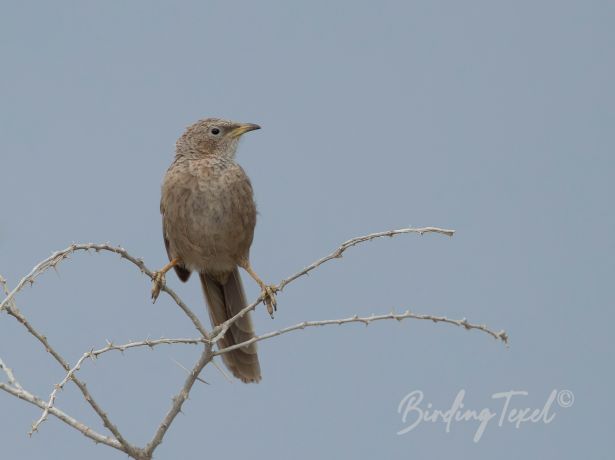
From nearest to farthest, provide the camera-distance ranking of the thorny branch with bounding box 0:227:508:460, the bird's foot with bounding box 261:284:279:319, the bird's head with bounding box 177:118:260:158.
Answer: the thorny branch with bounding box 0:227:508:460, the bird's foot with bounding box 261:284:279:319, the bird's head with bounding box 177:118:260:158

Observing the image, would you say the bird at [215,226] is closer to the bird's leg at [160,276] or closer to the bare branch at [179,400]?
the bird's leg at [160,276]

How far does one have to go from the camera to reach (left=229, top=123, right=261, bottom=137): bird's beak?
7594 millimetres

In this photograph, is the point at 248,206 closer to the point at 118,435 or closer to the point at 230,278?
the point at 230,278

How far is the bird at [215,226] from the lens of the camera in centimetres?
697

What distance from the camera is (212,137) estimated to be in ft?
24.8

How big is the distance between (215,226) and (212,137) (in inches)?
35.5

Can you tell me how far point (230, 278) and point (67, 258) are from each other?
325 centimetres

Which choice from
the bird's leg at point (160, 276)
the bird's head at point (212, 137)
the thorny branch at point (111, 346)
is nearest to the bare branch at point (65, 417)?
the thorny branch at point (111, 346)

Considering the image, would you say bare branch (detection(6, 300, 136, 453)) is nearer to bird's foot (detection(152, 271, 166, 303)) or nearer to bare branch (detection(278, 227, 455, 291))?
bare branch (detection(278, 227, 455, 291))

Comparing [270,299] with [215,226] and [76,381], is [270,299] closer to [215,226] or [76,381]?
[215,226]

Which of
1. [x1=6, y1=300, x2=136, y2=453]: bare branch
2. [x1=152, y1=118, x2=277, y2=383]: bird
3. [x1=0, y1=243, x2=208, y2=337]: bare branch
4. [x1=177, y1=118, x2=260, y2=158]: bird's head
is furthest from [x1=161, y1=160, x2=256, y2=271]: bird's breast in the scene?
[x1=6, y1=300, x2=136, y2=453]: bare branch

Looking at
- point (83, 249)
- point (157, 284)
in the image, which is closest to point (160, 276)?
point (157, 284)

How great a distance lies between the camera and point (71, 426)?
12.9 feet

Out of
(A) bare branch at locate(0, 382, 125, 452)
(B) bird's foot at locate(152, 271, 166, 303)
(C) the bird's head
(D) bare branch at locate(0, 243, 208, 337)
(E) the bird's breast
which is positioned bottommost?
(A) bare branch at locate(0, 382, 125, 452)
